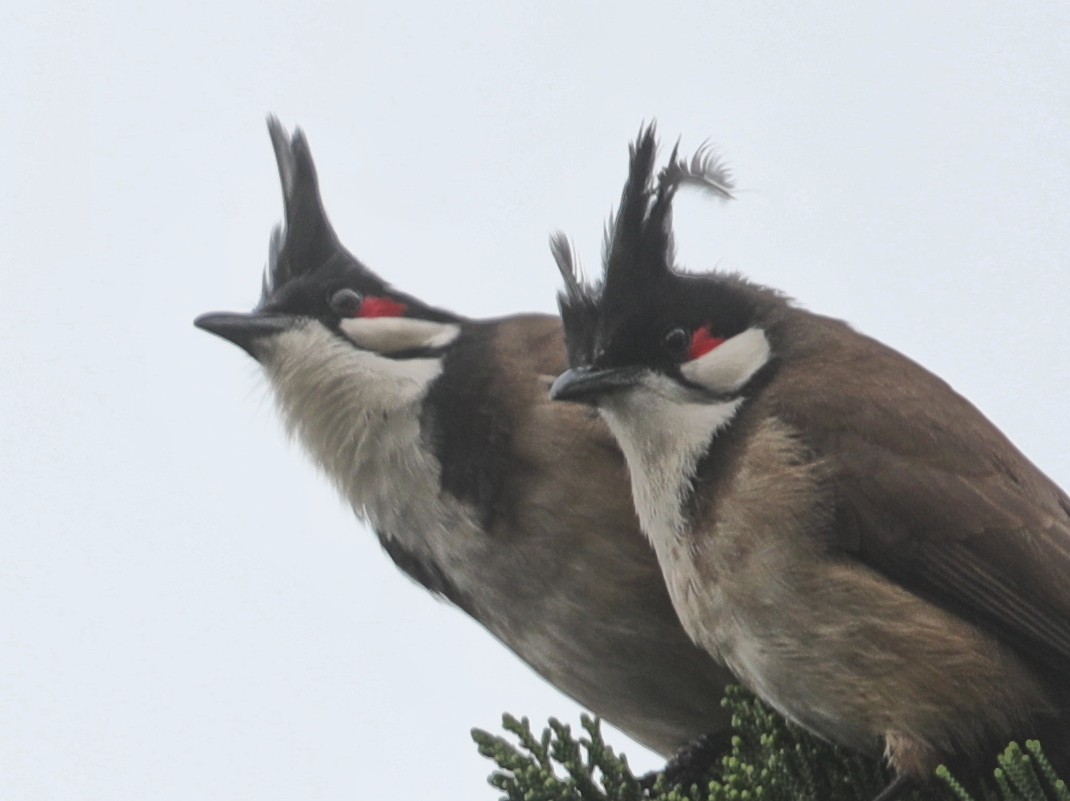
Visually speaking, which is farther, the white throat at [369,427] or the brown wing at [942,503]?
the white throat at [369,427]

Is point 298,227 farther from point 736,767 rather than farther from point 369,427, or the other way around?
point 736,767

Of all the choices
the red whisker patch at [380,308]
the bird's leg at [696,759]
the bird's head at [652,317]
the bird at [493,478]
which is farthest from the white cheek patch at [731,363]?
the red whisker patch at [380,308]

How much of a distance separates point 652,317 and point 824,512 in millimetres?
532

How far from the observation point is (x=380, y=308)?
4137mm

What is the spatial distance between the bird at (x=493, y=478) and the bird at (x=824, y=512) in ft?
1.16

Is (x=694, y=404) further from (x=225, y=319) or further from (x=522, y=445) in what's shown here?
(x=225, y=319)

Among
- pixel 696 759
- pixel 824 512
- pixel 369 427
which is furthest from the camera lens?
pixel 369 427

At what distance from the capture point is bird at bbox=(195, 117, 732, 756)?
367 centimetres

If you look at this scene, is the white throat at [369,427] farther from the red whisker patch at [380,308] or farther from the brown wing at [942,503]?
the brown wing at [942,503]

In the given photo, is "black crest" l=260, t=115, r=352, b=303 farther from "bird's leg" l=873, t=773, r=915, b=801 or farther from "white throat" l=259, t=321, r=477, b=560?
"bird's leg" l=873, t=773, r=915, b=801

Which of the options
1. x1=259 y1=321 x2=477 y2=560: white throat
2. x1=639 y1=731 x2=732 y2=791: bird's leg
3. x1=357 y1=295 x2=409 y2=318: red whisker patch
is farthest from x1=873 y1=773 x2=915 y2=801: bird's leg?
x1=357 y1=295 x2=409 y2=318: red whisker patch

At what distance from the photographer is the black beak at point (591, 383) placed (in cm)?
324

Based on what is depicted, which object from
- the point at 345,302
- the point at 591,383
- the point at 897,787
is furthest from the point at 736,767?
the point at 345,302

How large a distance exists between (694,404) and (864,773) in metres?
→ 0.77
